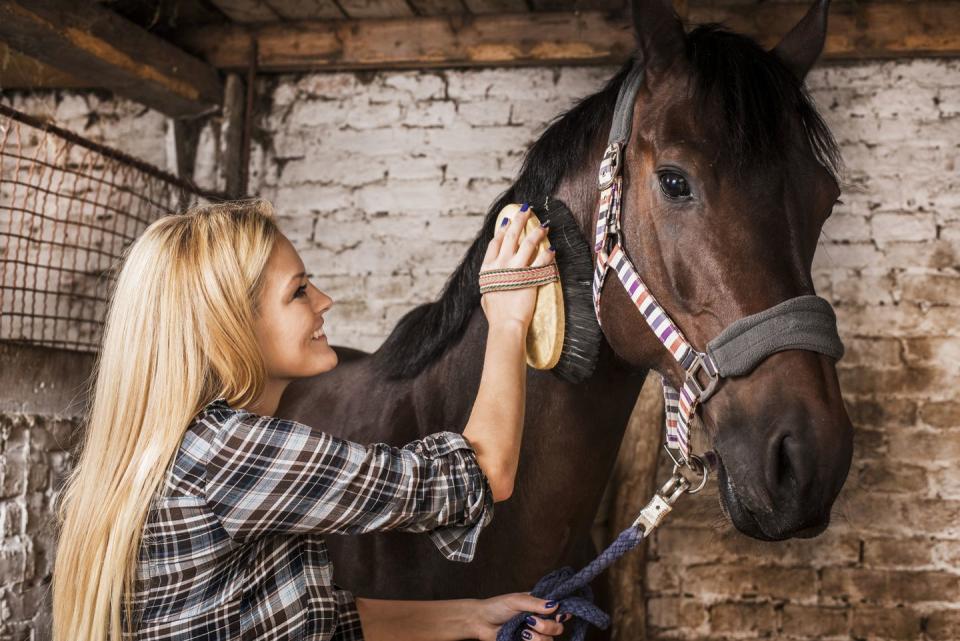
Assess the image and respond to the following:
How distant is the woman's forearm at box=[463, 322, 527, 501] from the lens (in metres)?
1.09

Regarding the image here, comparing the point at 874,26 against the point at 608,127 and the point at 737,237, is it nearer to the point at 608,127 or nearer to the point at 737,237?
the point at 608,127

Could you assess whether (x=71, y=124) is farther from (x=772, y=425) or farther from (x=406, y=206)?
(x=772, y=425)

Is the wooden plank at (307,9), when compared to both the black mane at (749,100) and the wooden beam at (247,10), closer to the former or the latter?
the wooden beam at (247,10)

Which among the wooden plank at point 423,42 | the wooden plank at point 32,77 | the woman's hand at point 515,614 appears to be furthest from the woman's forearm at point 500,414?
the wooden plank at point 32,77

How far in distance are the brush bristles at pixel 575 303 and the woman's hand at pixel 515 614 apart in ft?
1.23

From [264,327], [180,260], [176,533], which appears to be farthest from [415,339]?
[176,533]

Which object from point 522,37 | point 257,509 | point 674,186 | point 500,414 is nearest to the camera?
point 257,509

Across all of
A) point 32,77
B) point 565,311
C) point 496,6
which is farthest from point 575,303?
point 32,77

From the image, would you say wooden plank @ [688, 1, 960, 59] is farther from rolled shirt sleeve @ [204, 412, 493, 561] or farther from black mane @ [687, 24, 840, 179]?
rolled shirt sleeve @ [204, 412, 493, 561]

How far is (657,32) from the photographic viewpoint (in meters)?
1.30

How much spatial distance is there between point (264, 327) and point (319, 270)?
2.02 m

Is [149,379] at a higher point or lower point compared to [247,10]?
lower

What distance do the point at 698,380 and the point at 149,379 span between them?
2.58ft

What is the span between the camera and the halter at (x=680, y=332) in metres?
1.06
